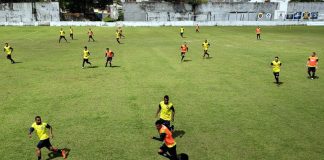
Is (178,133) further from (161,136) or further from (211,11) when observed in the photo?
(211,11)

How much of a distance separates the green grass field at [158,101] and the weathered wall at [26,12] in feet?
152

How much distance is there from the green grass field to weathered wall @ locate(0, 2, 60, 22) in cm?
4643

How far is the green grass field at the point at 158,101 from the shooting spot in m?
12.6

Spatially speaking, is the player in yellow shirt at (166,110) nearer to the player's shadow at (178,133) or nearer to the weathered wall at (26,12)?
the player's shadow at (178,133)

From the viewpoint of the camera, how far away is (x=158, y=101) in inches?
724

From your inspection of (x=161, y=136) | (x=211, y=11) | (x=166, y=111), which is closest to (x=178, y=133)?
(x=166, y=111)

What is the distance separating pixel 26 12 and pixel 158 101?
220 feet

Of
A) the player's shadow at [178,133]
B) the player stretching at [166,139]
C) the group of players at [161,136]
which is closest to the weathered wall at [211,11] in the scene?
the player's shadow at [178,133]

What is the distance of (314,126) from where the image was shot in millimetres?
14578

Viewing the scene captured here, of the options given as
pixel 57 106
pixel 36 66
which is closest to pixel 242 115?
pixel 57 106

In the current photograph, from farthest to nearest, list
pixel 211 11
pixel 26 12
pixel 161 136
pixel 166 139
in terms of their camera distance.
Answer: pixel 211 11 → pixel 26 12 → pixel 166 139 → pixel 161 136

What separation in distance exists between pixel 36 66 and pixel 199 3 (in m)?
60.2

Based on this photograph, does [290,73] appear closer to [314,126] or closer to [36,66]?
[314,126]

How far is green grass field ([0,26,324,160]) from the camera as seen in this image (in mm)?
12641
